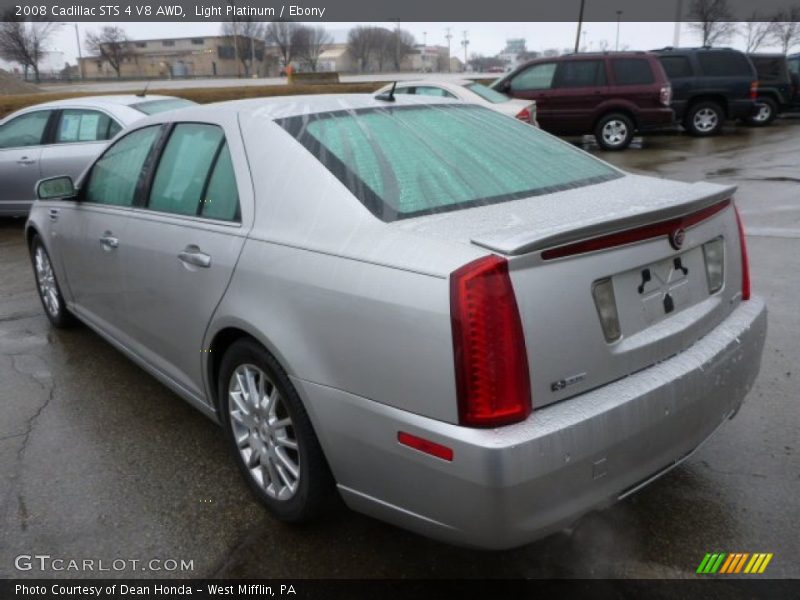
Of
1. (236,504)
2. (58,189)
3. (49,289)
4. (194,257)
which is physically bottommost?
(236,504)

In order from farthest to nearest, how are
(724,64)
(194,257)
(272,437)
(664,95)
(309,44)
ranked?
(309,44) → (724,64) → (664,95) → (194,257) → (272,437)

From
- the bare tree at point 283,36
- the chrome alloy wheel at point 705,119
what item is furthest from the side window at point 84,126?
the bare tree at point 283,36

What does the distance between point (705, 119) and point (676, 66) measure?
1.50 m

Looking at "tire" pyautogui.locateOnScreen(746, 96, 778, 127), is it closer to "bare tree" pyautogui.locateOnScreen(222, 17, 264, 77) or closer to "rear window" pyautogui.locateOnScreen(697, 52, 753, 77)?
"rear window" pyautogui.locateOnScreen(697, 52, 753, 77)

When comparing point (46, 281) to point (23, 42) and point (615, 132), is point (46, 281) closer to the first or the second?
point (615, 132)

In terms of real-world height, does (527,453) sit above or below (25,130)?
below

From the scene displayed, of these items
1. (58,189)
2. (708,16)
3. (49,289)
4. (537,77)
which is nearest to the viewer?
(58,189)

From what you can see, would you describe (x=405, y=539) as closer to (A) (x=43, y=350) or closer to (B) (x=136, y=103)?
(A) (x=43, y=350)

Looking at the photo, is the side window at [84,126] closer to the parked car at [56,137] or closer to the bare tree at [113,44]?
the parked car at [56,137]

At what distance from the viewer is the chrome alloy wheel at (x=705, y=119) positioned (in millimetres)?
16031

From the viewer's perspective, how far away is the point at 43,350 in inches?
Answer: 179

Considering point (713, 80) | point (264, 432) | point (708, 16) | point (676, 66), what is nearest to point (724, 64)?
point (713, 80)

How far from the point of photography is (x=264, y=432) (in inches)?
103

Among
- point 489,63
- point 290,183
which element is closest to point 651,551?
point 290,183
